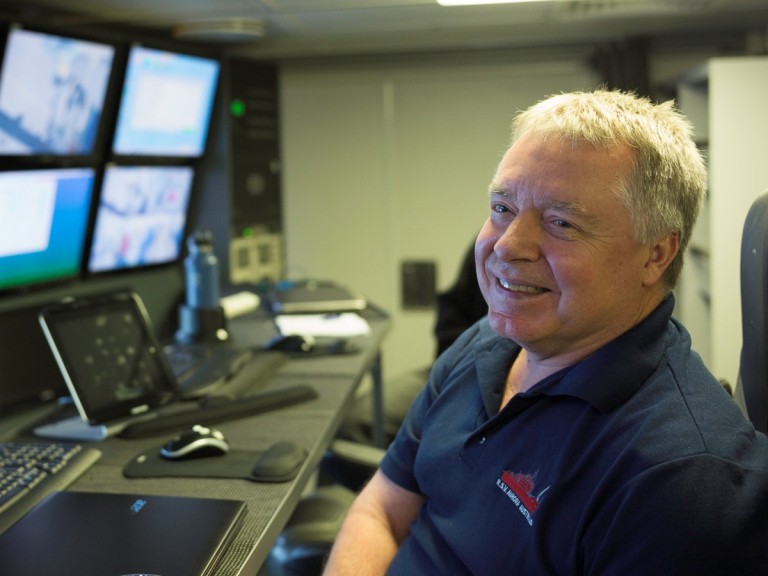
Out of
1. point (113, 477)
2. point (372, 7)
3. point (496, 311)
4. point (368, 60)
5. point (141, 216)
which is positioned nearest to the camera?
point (496, 311)

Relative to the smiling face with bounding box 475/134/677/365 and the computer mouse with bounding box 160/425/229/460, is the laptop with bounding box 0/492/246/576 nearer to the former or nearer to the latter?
the computer mouse with bounding box 160/425/229/460

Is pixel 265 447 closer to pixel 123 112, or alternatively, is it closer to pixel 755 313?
pixel 755 313

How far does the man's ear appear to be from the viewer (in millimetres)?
1075

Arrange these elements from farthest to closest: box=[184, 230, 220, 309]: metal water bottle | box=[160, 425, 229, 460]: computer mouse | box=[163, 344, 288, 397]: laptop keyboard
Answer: box=[184, 230, 220, 309]: metal water bottle → box=[163, 344, 288, 397]: laptop keyboard → box=[160, 425, 229, 460]: computer mouse

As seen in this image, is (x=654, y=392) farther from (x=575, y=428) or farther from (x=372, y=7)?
(x=372, y=7)

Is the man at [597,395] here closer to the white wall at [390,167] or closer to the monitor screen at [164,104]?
the monitor screen at [164,104]

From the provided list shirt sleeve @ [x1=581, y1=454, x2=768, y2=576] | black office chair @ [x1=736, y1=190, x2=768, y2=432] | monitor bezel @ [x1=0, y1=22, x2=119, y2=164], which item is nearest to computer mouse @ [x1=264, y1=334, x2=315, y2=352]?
monitor bezel @ [x1=0, y1=22, x2=119, y2=164]

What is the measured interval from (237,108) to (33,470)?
8.04 feet

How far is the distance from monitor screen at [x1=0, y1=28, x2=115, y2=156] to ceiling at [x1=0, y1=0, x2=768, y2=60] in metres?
0.17

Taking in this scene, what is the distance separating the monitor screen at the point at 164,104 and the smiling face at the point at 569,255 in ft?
6.16

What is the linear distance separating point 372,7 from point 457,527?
6.00 ft

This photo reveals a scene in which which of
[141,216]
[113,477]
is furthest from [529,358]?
[141,216]

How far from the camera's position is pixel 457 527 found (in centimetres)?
116

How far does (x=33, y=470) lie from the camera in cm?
138
